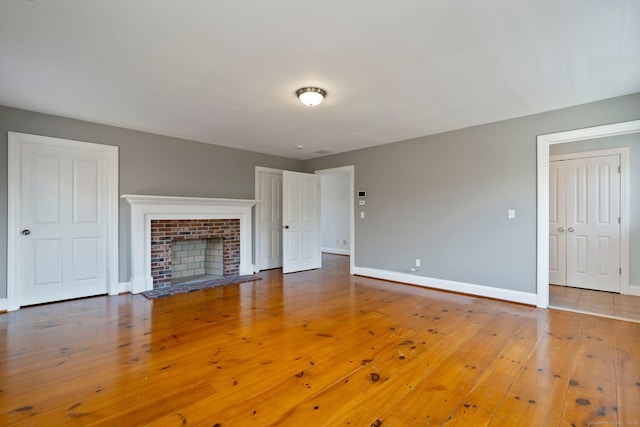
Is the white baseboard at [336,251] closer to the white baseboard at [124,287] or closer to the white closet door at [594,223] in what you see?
the white closet door at [594,223]

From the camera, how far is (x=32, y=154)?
3.79 metres

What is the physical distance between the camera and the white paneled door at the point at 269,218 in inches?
243

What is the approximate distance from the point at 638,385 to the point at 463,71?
263cm

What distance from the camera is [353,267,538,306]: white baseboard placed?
3912 millimetres

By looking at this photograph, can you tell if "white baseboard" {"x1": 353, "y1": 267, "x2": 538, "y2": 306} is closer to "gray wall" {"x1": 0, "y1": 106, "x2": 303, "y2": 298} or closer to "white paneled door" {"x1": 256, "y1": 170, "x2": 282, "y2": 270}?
"white paneled door" {"x1": 256, "y1": 170, "x2": 282, "y2": 270}

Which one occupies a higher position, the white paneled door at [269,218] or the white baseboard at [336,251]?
the white paneled door at [269,218]

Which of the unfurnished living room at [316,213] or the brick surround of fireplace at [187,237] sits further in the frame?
the brick surround of fireplace at [187,237]

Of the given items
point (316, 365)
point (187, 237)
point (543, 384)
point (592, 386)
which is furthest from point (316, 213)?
point (592, 386)

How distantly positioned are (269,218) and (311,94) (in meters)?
3.64

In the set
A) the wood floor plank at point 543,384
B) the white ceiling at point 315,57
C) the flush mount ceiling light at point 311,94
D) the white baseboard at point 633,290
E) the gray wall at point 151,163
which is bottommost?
the wood floor plank at point 543,384

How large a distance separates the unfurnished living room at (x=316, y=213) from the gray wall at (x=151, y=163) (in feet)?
0.11

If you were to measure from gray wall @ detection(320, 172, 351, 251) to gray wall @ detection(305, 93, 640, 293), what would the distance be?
10.3 ft

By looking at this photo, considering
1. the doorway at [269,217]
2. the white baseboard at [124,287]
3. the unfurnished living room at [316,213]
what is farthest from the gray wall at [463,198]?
the white baseboard at [124,287]

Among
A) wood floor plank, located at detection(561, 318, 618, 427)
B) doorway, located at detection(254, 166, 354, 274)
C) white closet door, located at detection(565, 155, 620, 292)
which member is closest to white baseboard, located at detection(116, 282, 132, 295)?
doorway, located at detection(254, 166, 354, 274)
